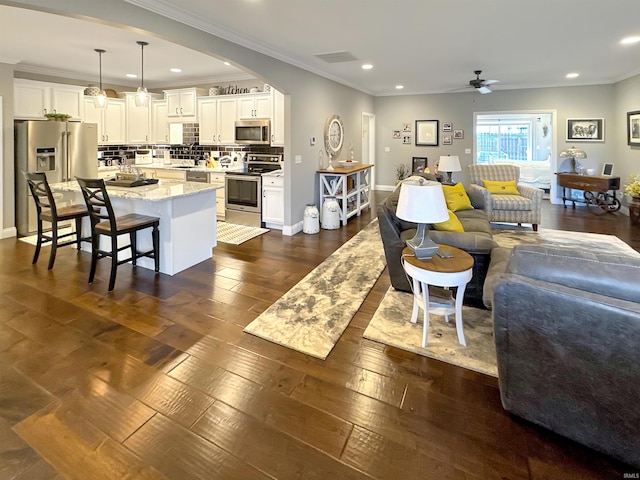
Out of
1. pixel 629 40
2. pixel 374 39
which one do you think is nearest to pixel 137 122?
pixel 374 39

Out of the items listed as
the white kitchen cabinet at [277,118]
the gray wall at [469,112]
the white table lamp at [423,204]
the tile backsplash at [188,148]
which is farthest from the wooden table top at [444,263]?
the gray wall at [469,112]

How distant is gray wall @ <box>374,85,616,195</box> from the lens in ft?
25.7

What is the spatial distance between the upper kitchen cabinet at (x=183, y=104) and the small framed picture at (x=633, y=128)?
7.73 metres

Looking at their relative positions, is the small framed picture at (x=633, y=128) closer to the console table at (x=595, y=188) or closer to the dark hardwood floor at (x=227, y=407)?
the console table at (x=595, y=188)

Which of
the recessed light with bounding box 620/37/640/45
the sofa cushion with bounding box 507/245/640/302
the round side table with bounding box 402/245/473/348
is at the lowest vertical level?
the round side table with bounding box 402/245/473/348

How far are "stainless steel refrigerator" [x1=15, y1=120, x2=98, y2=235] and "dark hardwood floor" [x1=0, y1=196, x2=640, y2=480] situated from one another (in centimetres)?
302

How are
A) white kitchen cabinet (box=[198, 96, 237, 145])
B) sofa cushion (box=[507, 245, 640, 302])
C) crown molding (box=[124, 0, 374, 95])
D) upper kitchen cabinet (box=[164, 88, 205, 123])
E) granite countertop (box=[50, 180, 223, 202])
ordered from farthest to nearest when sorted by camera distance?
upper kitchen cabinet (box=[164, 88, 205, 123]) → white kitchen cabinet (box=[198, 96, 237, 145]) → granite countertop (box=[50, 180, 223, 202]) → crown molding (box=[124, 0, 374, 95]) → sofa cushion (box=[507, 245, 640, 302])

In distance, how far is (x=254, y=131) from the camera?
6496 mm

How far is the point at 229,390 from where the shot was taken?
86.0 inches

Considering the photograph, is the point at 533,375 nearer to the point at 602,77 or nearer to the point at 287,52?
the point at 287,52

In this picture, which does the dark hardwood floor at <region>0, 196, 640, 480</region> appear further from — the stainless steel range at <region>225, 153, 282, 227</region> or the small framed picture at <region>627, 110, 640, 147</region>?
the small framed picture at <region>627, 110, 640, 147</region>

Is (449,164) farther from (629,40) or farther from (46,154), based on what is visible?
(46,154)

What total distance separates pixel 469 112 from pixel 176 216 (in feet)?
24.1

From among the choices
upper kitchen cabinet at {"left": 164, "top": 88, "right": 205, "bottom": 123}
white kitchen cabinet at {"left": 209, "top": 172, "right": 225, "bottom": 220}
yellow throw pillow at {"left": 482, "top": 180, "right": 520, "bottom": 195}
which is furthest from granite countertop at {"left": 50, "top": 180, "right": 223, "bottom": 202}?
yellow throw pillow at {"left": 482, "top": 180, "right": 520, "bottom": 195}
